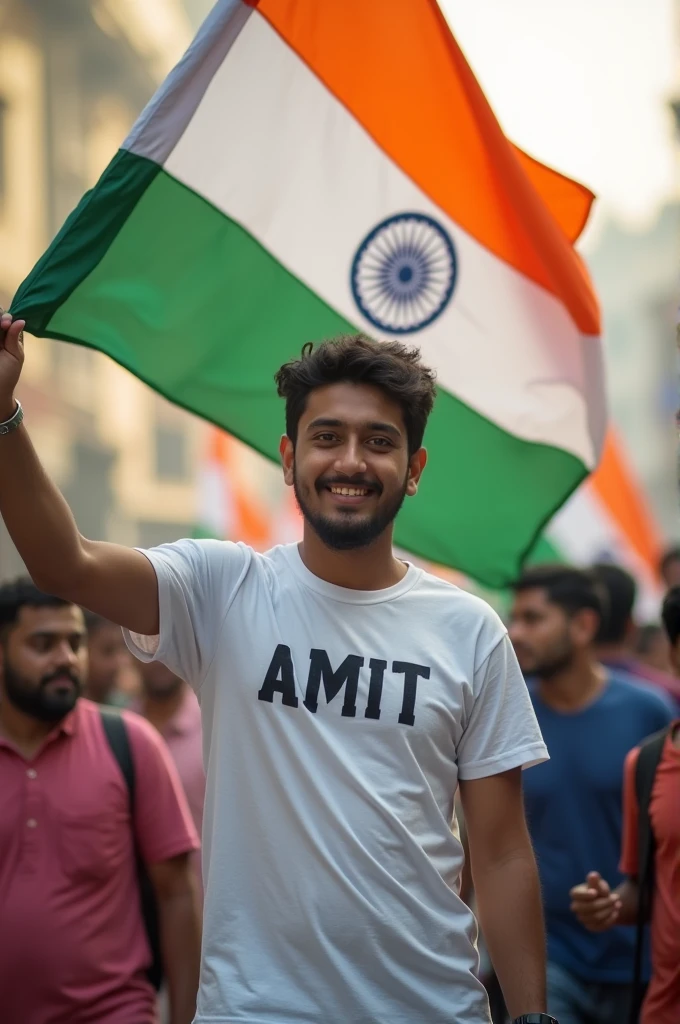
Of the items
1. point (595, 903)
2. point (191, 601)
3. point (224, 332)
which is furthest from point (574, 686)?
point (191, 601)

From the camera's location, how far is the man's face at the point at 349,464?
339cm

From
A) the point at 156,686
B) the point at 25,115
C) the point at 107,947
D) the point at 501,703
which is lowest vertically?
the point at 107,947

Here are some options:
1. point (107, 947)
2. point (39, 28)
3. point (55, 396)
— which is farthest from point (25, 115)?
point (107, 947)

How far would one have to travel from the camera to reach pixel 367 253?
5020 millimetres

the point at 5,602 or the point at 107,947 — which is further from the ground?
the point at 5,602

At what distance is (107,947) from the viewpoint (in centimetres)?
431

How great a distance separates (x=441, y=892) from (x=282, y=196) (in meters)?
2.57

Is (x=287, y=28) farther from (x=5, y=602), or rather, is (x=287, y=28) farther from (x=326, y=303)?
(x=5, y=602)

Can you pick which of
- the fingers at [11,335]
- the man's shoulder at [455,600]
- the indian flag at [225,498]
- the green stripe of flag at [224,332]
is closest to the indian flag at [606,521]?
the indian flag at [225,498]

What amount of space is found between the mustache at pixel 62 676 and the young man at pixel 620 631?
11.3ft

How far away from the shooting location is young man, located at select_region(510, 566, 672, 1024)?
5406 mm

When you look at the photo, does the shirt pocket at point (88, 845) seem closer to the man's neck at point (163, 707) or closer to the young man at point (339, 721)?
the young man at point (339, 721)

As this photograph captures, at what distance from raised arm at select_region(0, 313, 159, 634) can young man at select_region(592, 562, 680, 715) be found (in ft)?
15.3

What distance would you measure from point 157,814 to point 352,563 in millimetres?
1510
